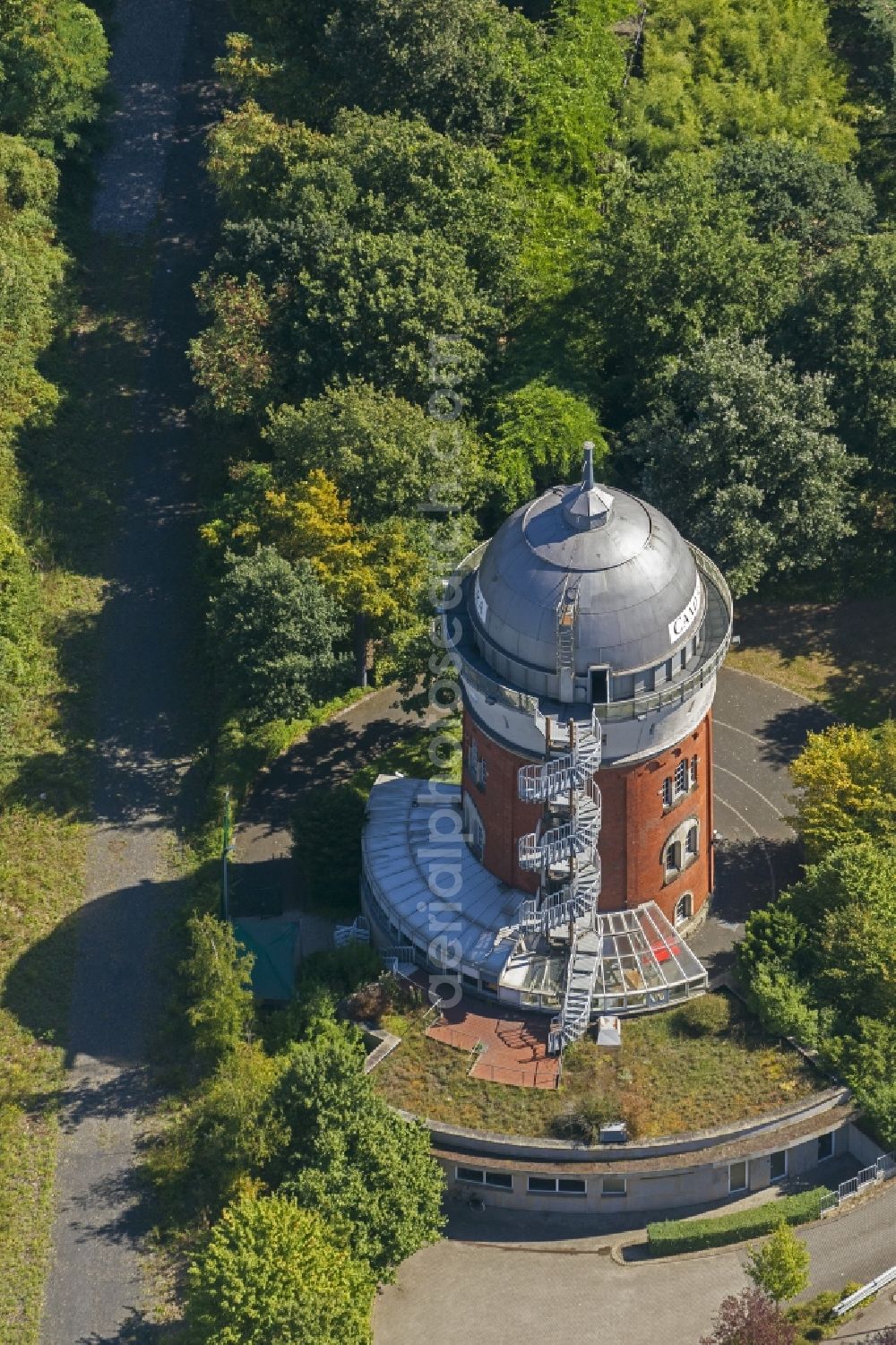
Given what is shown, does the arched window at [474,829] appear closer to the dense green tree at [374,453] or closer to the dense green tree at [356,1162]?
the dense green tree at [356,1162]

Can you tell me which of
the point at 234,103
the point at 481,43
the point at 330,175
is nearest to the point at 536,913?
the point at 330,175

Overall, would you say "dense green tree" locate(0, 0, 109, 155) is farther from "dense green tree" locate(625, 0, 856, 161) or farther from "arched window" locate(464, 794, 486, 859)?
"arched window" locate(464, 794, 486, 859)

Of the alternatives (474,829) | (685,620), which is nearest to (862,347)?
(685,620)

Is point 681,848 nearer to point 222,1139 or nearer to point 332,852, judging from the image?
point 332,852

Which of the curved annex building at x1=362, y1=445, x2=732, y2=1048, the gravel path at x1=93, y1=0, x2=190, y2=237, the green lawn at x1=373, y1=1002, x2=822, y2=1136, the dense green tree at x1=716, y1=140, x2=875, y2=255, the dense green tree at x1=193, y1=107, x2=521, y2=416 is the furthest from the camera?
the gravel path at x1=93, y1=0, x2=190, y2=237

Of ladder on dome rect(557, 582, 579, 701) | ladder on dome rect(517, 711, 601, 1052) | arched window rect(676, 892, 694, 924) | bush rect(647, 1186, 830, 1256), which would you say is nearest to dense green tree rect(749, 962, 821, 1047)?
arched window rect(676, 892, 694, 924)
